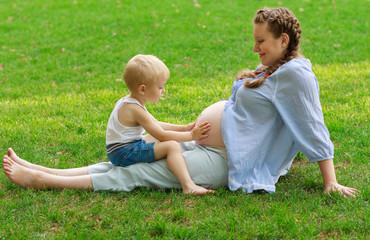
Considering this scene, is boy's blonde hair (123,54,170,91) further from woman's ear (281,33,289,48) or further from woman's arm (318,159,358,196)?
woman's arm (318,159,358,196)

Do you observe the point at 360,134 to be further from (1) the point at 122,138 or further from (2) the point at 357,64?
(2) the point at 357,64

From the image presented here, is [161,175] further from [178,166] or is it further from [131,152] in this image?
[131,152]

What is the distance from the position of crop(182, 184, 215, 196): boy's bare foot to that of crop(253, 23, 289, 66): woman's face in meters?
1.17

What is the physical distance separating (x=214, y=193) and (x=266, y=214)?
1.78ft

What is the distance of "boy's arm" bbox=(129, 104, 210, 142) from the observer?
387 cm

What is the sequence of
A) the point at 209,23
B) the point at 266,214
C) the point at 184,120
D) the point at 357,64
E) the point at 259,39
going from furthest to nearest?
the point at 209,23 → the point at 357,64 → the point at 184,120 → the point at 259,39 → the point at 266,214

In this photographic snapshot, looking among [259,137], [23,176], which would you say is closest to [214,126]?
[259,137]

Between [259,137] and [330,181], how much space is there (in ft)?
2.15

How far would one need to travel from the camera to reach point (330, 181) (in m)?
3.76

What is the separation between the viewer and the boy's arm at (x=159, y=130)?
3.87 meters

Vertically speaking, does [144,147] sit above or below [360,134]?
above

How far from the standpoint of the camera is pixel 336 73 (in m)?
7.30

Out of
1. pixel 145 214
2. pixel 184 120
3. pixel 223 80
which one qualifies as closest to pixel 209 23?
pixel 223 80

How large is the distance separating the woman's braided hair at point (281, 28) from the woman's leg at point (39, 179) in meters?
1.59
